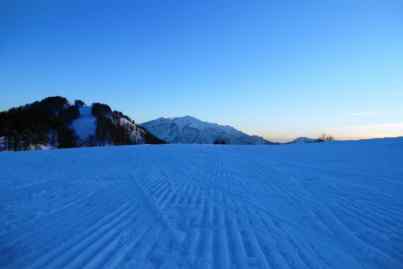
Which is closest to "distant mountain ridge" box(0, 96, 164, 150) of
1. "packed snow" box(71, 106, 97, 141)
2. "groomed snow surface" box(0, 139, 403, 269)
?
"packed snow" box(71, 106, 97, 141)

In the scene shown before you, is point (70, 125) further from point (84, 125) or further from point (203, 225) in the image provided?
point (203, 225)

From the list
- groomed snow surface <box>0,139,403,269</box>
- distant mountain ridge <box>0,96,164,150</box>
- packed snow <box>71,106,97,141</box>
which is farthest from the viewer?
packed snow <box>71,106,97,141</box>

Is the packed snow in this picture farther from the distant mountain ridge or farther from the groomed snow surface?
the groomed snow surface

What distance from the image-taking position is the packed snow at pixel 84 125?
120 metres

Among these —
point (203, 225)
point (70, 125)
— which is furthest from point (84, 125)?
point (203, 225)

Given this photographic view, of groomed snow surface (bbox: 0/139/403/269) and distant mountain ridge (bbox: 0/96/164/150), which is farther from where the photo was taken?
distant mountain ridge (bbox: 0/96/164/150)

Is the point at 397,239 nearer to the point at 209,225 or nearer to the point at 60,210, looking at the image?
the point at 209,225

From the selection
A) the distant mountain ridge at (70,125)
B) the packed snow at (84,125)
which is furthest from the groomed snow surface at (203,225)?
the packed snow at (84,125)

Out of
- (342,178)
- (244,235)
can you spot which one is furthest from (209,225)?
(342,178)

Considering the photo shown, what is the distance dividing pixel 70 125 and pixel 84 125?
6051 mm

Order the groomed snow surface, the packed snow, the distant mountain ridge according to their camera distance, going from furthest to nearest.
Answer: the packed snow → the distant mountain ridge → the groomed snow surface

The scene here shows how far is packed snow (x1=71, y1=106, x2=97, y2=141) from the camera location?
395 feet

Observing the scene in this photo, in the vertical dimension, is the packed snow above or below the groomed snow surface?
above

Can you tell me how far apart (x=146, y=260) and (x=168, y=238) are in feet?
2.71
